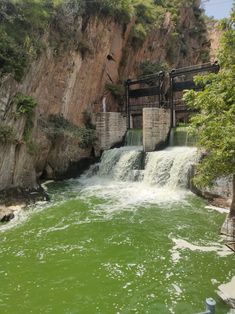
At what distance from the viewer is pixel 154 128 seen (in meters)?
19.0

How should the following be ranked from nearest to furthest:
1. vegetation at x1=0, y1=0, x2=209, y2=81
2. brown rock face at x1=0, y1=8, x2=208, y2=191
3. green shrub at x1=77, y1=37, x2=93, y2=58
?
brown rock face at x1=0, y1=8, x2=208, y2=191 < vegetation at x1=0, y1=0, x2=209, y2=81 < green shrub at x1=77, y1=37, x2=93, y2=58

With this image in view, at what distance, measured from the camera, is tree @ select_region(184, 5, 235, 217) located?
760 cm

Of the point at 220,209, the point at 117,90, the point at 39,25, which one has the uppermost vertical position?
the point at 39,25

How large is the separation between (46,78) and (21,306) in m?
13.3

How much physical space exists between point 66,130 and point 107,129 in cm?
355

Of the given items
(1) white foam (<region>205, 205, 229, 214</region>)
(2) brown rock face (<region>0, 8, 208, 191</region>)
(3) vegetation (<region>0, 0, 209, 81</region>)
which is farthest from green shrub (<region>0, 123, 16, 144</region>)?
(1) white foam (<region>205, 205, 229, 214</region>)

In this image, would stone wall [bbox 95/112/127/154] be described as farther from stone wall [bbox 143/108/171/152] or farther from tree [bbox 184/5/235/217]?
tree [bbox 184/5/235/217]

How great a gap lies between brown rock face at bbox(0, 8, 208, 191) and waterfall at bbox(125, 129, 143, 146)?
2.67 meters

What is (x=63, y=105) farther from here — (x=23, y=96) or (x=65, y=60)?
(x=23, y=96)

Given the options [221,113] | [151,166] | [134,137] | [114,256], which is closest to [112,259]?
[114,256]

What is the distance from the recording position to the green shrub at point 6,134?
13250 mm

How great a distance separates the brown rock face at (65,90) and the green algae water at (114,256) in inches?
111

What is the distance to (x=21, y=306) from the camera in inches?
247

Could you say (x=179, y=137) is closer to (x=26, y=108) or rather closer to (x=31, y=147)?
(x=31, y=147)
